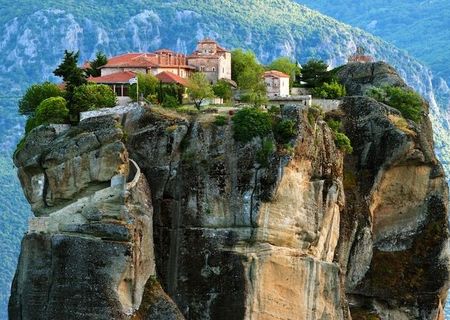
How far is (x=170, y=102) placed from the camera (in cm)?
7819

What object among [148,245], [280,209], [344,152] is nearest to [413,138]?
[344,152]

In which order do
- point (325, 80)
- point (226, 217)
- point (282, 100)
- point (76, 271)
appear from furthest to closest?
point (325, 80) → point (282, 100) → point (226, 217) → point (76, 271)

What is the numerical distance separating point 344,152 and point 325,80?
9145 millimetres

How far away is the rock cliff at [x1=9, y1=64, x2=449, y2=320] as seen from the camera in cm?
6838

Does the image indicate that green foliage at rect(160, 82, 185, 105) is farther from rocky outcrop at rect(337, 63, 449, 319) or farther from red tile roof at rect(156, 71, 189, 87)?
rocky outcrop at rect(337, 63, 449, 319)

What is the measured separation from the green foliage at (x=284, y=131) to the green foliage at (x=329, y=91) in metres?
A: 12.2

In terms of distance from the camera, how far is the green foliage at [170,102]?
77938 millimetres

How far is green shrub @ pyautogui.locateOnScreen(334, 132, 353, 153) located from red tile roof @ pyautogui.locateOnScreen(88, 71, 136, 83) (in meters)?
10.4

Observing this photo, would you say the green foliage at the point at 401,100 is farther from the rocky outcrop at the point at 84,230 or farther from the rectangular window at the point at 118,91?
the rocky outcrop at the point at 84,230

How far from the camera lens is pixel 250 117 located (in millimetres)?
74438

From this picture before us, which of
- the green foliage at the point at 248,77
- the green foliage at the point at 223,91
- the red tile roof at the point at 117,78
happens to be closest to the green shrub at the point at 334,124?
the green foliage at the point at 248,77

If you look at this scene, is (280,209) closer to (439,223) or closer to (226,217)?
(226,217)

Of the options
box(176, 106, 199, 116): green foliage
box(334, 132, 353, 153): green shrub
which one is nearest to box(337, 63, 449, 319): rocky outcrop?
box(334, 132, 353, 153): green shrub

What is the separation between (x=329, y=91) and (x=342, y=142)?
613 centimetres
